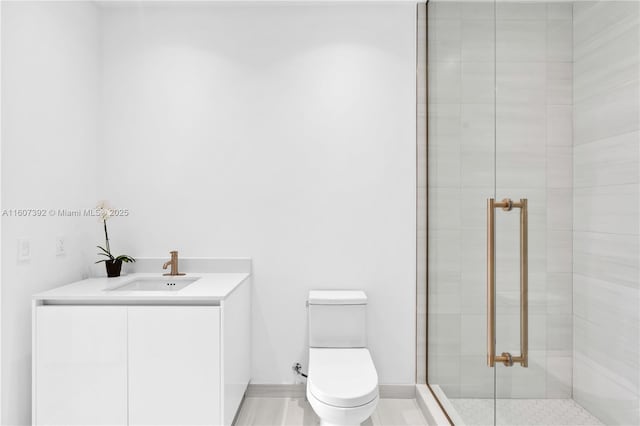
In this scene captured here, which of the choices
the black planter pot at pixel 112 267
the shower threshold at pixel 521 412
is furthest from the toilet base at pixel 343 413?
the black planter pot at pixel 112 267

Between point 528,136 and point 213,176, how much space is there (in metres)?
1.85

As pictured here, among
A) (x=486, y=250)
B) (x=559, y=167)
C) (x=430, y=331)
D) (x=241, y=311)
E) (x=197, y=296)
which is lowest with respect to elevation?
(x=430, y=331)

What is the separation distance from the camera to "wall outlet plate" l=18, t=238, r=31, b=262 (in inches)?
75.8

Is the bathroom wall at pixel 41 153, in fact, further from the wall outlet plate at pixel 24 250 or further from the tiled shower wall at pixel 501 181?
the tiled shower wall at pixel 501 181

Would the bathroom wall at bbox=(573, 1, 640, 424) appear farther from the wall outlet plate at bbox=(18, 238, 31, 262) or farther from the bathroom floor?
the wall outlet plate at bbox=(18, 238, 31, 262)

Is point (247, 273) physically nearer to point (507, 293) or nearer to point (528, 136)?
point (507, 293)

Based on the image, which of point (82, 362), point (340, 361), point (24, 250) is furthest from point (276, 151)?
point (82, 362)

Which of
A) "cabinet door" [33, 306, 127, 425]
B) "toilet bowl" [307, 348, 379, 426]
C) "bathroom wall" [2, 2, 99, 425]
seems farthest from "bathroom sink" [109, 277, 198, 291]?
"toilet bowl" [307, 348, 379, 426]

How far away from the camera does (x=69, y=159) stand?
7.61 feet

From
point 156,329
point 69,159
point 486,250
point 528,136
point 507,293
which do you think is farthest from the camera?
point 69,159

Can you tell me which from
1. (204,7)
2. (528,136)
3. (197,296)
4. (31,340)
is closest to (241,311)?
(197,296)

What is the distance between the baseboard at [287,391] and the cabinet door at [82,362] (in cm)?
84

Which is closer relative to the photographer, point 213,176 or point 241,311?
point 241,311

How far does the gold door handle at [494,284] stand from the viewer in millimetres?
1293
